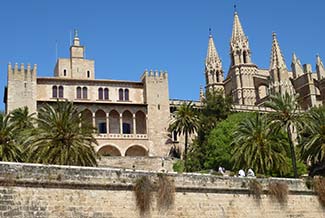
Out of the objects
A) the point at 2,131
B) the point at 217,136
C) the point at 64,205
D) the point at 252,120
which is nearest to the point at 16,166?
the point at 64,205

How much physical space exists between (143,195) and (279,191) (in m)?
8.87

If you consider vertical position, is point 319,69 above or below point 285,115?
above

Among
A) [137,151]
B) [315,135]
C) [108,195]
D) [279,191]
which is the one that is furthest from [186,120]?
[108,195]

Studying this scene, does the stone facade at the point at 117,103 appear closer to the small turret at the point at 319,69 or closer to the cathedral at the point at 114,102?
the cathedral at the point at 114,102

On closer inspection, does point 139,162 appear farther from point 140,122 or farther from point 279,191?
point 279,191

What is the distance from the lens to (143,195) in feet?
80.5

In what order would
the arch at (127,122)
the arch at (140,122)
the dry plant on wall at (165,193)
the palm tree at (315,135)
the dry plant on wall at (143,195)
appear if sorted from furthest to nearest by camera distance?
the arch at (140,122) → the arch at (127,122) → the palm tree at (315,135) → the dry plant on wall at (165,193) → the dry plant on wall at (143,195)

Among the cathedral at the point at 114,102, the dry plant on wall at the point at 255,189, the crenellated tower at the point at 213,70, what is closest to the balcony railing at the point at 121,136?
the cathedral at the point at 114,102

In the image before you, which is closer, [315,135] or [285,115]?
[315,135]

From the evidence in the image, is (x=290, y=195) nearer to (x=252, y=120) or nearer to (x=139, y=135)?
(x=252, y=120)

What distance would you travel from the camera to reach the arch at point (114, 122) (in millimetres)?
64562

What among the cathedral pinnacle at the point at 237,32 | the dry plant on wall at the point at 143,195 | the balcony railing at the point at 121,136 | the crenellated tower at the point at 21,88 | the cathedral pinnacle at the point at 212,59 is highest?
the cathedral pinnacle at the point at 237,32

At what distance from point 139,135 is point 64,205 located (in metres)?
41.3

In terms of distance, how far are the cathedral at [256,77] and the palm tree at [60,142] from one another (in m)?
45.8
